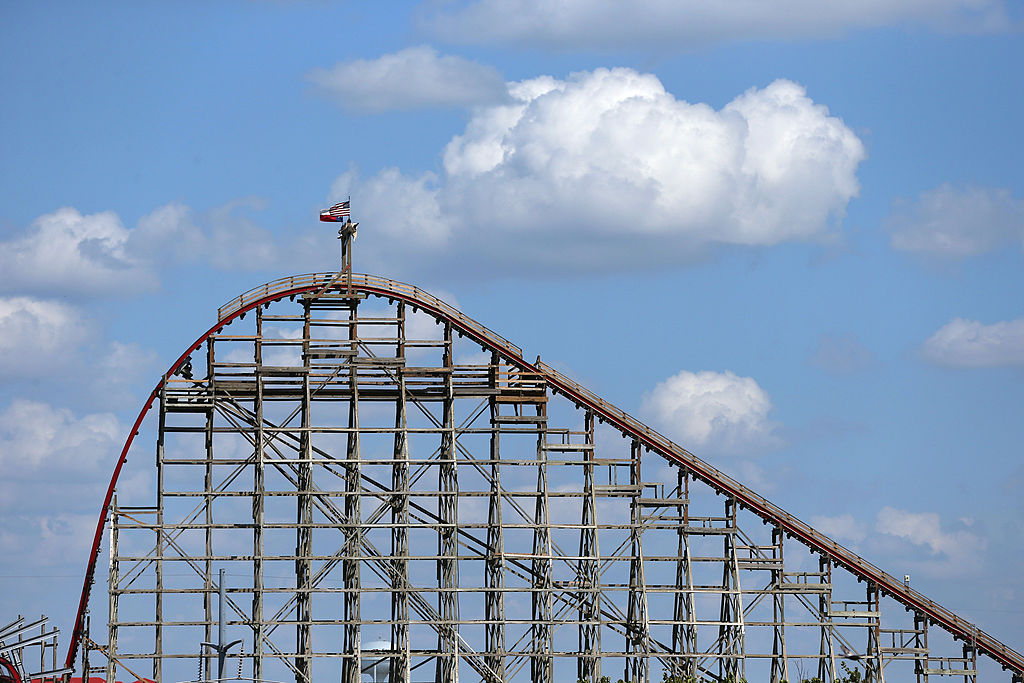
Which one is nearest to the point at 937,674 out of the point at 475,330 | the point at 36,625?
the point at 475,330

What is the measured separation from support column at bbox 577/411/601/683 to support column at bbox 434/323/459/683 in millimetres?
4699

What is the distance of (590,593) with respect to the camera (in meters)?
71.9

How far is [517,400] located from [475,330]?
3.13 m

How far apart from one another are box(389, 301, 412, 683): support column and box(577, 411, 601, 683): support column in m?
6.50

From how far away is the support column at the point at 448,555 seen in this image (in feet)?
231

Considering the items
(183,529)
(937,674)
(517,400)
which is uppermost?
(517,400)

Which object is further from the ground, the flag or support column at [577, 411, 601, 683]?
the flag

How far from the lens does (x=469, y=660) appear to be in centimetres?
7075

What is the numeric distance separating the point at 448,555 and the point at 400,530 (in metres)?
2.07

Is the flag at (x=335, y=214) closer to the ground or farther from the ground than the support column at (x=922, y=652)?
farther from the ground

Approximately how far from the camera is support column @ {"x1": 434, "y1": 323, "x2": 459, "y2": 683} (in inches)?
2775

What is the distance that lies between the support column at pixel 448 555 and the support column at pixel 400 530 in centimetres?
128

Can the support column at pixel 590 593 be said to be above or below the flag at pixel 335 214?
below

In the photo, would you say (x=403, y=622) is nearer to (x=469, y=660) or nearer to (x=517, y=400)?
(x=469, y=660)
